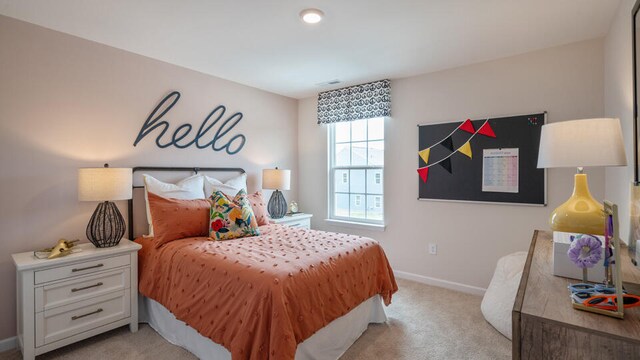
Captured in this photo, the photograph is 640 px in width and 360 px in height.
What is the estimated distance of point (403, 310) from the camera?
2.84m

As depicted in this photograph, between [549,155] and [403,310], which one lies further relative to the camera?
[403,310]

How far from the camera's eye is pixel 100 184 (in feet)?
7.63

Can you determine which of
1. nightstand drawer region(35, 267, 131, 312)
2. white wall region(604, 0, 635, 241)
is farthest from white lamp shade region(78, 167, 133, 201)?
white wall region(604, 0, 635, 241)

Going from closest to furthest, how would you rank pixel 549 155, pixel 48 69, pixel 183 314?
1. pixel 549 155
2. pixel 183 314
3. pixel 48 69

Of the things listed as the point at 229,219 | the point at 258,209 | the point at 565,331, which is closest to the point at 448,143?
the point at 258,209

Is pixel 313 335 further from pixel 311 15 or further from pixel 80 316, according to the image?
pixel 311 15

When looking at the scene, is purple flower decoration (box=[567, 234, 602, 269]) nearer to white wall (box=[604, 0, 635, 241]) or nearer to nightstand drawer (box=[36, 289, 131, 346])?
white wall (box=[604, 0, 635, 241])

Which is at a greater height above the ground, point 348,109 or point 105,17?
point 105,17

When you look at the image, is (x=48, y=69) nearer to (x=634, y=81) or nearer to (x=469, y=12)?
(x=469, y=12)

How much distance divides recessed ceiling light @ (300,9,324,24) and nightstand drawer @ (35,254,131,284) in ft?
7.49

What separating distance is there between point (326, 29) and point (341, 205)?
246 cm

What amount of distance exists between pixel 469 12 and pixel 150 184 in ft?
9.64

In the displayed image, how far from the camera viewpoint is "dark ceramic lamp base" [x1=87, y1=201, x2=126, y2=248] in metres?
2.43

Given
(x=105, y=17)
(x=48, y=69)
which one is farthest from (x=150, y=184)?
(x=105, y=17)
